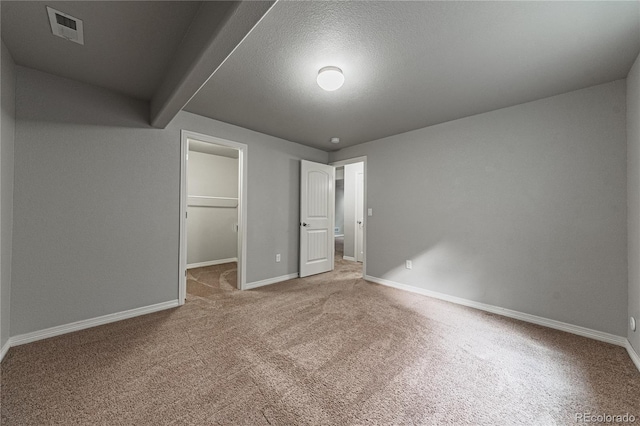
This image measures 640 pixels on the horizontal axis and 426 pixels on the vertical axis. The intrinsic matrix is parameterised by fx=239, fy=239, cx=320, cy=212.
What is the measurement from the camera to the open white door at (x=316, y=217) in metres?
4.24

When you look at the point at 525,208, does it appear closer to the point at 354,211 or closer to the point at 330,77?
the point at 330,77

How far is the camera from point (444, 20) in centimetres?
153

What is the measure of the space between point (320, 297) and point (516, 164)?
2820 mm

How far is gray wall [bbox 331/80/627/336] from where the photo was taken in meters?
2.20

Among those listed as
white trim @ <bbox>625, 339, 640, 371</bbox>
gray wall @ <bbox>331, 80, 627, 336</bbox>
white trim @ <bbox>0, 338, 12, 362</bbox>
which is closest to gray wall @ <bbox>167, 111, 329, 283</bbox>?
gray wall @ <bbox>331, 80, 627, 336</bbox>

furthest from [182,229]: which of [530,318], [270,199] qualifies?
[530,318]

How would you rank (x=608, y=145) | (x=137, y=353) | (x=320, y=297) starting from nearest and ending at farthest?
1. (x=137, y=353)
2. (x=608, y=145)
3. (x=320, y=297)

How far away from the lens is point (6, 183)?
1.89 meters

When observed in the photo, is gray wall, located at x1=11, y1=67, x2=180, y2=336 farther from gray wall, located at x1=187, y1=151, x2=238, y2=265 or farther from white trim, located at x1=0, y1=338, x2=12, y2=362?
gray wall, located at x1=187, y1=151, x2=238, y2=265

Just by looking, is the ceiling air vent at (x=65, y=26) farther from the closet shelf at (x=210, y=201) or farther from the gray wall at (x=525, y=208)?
the gray wall at (x=525, y=208)

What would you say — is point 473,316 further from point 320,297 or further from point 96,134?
point 96,134

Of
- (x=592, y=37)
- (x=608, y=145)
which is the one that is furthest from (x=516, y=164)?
(x=592, y=37)

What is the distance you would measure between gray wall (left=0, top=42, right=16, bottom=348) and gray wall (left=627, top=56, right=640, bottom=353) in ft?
15.8

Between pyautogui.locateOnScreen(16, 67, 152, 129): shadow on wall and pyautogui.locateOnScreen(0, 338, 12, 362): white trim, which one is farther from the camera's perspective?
pyautogui.locateOnScreen(16, 67, 152, 129): shadow on wall
